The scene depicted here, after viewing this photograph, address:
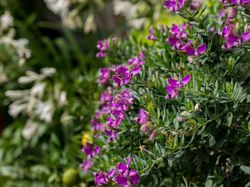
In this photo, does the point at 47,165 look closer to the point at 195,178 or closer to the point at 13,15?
the point at 195,178

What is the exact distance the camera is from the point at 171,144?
4.37 feet

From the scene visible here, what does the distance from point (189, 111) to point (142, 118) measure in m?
0.14

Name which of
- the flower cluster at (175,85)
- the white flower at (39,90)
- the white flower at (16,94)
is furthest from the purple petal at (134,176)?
the white flower at (16,94)

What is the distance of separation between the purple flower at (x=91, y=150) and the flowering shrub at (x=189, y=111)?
11 cm

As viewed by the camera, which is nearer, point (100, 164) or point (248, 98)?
point (248, 98)

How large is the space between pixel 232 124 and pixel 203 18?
0.31m

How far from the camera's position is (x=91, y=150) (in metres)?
1.70

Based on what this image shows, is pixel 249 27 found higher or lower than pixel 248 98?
higher

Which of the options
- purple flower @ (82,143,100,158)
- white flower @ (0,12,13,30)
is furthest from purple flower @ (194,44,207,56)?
white flower @ (0,12,13,30)

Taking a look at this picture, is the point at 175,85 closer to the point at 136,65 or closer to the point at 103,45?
the point at 136,65

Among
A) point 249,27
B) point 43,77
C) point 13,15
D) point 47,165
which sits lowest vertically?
point 47,165

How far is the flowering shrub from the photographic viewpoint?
1340 mm

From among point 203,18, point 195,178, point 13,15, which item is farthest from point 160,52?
point 13,15

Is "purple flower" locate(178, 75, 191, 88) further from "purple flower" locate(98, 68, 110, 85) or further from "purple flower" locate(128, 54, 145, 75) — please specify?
"purple flower" locate(98, 68, 110, 85)
